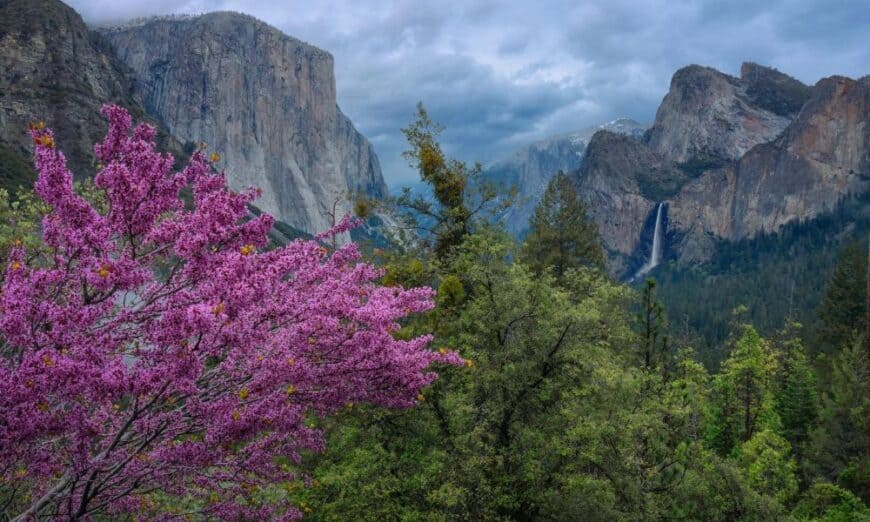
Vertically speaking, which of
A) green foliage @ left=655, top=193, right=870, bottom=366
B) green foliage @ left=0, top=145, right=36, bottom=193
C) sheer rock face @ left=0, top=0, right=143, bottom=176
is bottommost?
green foliage @ left=655, top=193, right=870, bottom=366

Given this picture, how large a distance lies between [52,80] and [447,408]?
156374 mm

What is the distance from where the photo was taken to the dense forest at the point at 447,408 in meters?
6.94

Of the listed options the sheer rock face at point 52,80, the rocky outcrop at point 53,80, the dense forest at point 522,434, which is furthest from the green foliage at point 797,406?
the sheer rock face at point 52,80

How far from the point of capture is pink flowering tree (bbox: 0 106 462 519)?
235 inches

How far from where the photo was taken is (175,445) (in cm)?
709

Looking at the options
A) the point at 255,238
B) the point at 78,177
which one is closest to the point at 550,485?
the point at 255,238

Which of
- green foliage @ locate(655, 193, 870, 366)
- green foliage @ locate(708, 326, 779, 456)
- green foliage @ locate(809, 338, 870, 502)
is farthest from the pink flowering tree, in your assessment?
green foliage @ locate(655, 193, 870, 366)

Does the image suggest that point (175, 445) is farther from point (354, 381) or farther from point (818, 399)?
point (818, 399)

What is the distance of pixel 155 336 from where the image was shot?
6.01m

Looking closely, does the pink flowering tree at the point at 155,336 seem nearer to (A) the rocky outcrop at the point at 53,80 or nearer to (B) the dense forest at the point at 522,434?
A: (B) the dense forest at the point at 522,434

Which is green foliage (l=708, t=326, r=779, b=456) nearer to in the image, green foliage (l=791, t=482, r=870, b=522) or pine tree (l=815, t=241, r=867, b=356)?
green foliage (l=791, t=482, r=870, b=522)

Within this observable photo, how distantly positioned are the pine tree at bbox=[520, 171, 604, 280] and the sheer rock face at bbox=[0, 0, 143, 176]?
101935 millimetres

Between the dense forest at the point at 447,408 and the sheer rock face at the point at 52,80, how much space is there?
367 ft

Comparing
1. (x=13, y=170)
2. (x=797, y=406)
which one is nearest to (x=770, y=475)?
(x=797, y=406)
